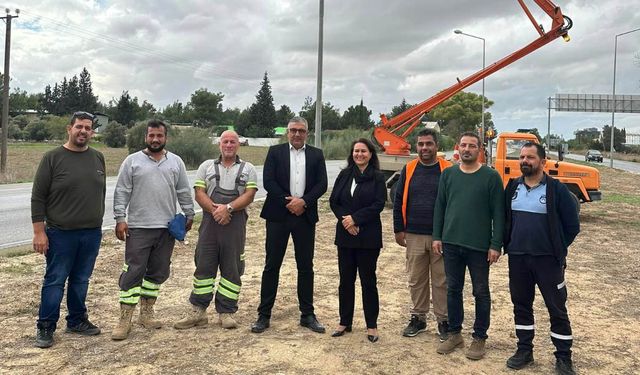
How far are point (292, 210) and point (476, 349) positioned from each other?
2008 millimetres

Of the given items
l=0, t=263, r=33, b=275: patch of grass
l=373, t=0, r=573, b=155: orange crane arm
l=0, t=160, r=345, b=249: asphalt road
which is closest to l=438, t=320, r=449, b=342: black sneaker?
l=0, t=263, r=33, b=275: patch of grass

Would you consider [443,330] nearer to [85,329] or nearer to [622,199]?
[85,329]

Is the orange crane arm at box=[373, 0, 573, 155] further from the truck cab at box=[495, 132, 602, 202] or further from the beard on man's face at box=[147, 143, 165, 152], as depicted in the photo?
the beard on man's face at box=[147, 143, 165, 152]

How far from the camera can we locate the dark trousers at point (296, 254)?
4.90 m

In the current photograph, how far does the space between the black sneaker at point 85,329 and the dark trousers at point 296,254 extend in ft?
4.95

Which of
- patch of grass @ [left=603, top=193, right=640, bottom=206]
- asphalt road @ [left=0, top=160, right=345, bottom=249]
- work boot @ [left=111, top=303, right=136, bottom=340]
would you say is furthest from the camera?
patch of grass @ [left=603, top=193, right=640, bottom=206]

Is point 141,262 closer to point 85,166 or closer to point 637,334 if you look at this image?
point 85,166

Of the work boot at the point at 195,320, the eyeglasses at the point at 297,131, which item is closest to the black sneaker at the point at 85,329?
the work boot at the point at 195,320

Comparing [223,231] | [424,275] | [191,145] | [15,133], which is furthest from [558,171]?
[15,133]

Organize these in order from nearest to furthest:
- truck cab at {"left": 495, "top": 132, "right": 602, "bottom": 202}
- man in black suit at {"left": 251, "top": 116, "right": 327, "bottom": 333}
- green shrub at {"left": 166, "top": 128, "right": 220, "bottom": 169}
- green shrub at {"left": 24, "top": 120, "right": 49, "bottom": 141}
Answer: man in black suit at {"left": 251, "top": 116, "right": 327, "bottom": 333} < truck cab at {"left": 495, "top": 132, "right": 602, "bottom": 202} < green shrub at {"left": 166, "top": 128, "right": 220, "bottom": 169} < green shrub at {"left": 24, "top": 120, "right": 49, "bottom": 141}

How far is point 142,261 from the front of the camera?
4668mm

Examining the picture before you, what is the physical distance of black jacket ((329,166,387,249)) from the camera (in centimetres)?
460

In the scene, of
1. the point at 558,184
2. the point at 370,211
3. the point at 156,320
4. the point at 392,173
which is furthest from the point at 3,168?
the point at 558,184

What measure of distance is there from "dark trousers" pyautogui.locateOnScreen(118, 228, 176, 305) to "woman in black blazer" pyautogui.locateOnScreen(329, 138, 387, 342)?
1.64 m
